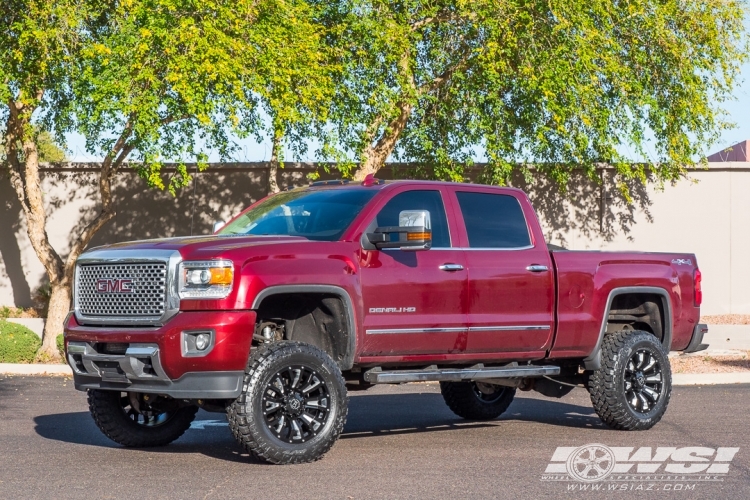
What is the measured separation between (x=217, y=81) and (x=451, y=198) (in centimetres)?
744

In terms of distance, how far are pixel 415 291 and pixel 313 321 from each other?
880 millimetres

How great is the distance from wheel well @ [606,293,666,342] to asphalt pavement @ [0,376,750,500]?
983 mm

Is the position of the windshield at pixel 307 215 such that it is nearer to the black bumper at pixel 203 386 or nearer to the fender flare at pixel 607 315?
the black bumper at pixel 203 386

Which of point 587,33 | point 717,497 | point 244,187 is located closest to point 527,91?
Answer: point 587,33

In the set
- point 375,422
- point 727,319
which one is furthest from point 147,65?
point 727,319

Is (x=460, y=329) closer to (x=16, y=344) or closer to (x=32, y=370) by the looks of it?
(x=32, y=370)

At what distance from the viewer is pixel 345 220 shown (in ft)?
30.7

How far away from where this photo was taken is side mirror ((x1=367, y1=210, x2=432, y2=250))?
8820 millimetres

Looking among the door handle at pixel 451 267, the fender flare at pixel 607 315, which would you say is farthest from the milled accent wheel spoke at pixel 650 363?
the door handle at pixel 451 267

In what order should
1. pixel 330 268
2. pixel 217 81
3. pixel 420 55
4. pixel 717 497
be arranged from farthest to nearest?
pixel 420 55 < pixel 217 81 < pixel 330 268 < pixel 717 497

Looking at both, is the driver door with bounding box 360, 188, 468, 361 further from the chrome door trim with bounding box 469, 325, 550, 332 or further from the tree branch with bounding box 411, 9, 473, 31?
the tree branch with bounding box 411, 9, 473, 31

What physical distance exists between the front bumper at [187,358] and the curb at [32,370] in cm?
922

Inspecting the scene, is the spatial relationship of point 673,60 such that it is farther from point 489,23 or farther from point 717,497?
point 717,497

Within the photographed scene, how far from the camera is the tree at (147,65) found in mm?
16172
